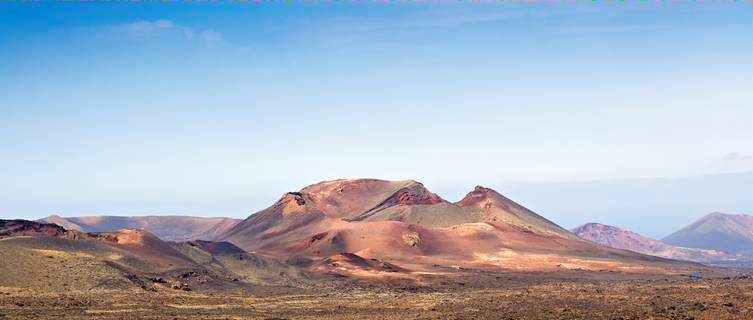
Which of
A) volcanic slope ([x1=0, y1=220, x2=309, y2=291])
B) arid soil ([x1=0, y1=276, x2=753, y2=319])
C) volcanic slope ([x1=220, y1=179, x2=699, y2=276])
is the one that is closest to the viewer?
arid soil ([x1=0, y1=276, x2=753, y2=319])

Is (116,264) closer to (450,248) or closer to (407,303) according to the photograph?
(407,303)

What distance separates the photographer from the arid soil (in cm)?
7000

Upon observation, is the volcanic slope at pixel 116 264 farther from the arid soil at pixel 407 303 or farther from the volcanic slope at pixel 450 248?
the volcanic slope at pixel 450 248

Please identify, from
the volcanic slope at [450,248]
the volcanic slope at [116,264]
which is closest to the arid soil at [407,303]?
the volcanic slope at [116,264]

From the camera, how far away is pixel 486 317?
7038 cm

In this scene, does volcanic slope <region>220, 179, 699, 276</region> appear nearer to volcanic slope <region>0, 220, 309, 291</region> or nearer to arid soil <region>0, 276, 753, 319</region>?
volcanic slope <region>0, 220, 309, 291</region>

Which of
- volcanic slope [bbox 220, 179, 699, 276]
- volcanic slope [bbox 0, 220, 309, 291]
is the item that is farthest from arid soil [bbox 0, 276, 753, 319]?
volcanic slope [bbox 220, 179, 699, 276]

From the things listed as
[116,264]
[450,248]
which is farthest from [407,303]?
[450,248]

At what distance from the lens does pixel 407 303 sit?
8562 cm

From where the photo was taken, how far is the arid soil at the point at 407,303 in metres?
70.0

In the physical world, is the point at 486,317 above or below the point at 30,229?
below

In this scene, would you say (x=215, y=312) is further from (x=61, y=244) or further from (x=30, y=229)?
(x=30, y=229)

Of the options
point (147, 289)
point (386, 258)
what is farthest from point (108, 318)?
point (386, 258)

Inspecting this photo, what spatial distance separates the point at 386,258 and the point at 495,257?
69.8ft
